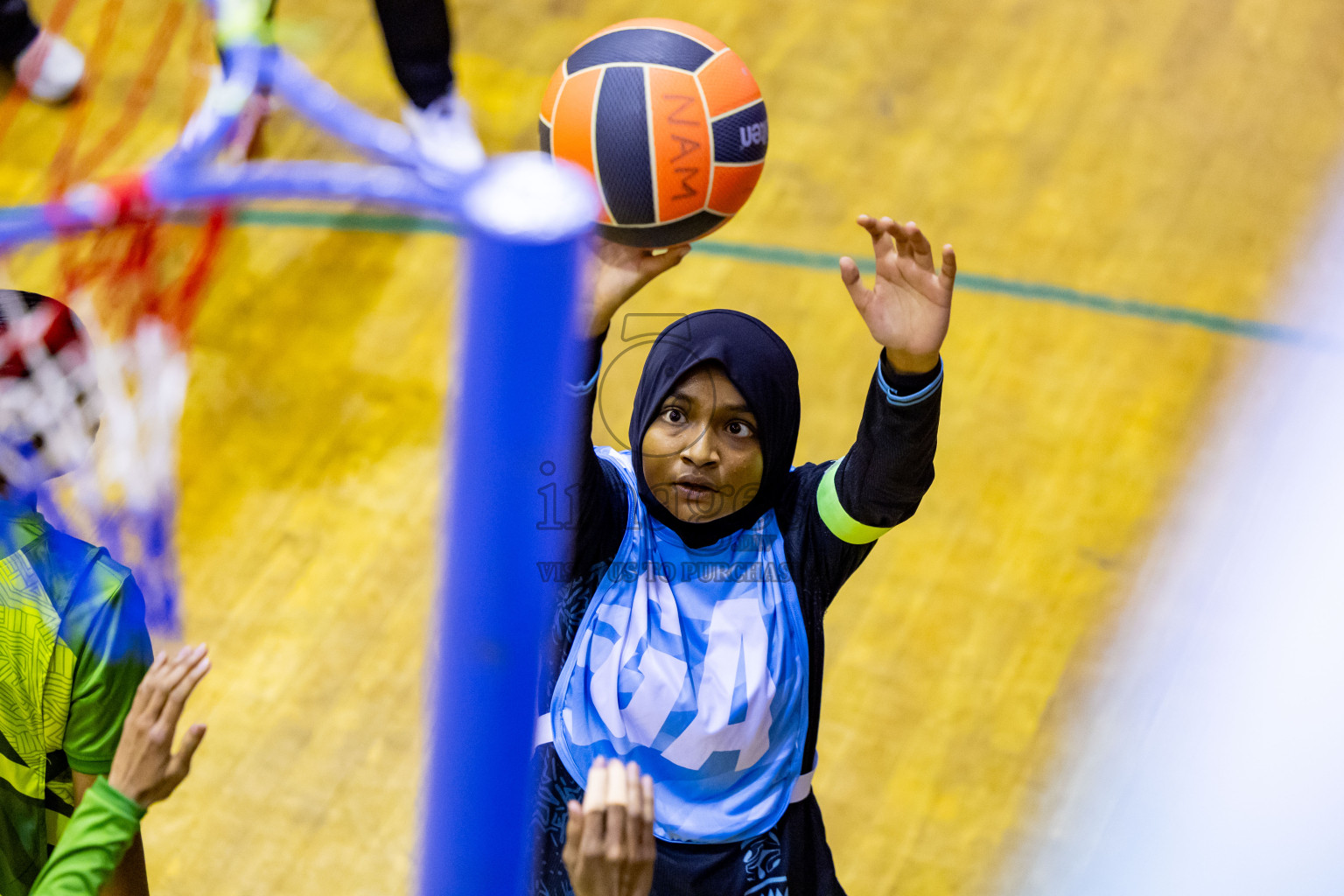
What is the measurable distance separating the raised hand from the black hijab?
6.8 inches

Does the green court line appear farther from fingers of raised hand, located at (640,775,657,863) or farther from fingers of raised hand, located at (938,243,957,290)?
fingers of raised hand, located at (640,775,657,863)

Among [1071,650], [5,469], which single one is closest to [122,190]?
[5,469]

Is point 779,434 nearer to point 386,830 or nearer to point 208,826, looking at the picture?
point 386,830

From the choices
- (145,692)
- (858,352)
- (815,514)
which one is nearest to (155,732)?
(145,692)

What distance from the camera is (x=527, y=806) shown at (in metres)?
1.44

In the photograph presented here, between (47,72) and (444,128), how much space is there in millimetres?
1410

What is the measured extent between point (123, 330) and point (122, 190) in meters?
0.53

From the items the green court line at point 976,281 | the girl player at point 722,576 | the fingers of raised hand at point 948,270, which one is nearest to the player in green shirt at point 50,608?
the girl player at point 722,576

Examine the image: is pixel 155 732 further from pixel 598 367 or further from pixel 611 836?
pixel 598 367

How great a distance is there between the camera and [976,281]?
14.1ft

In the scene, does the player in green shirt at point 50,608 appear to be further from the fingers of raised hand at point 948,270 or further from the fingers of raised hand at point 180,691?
Answer: the fingers of raised hand at point 948,270

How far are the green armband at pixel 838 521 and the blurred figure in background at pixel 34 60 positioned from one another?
349cm

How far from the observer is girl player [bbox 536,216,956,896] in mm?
1963

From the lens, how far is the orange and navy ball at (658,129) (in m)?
2.15
